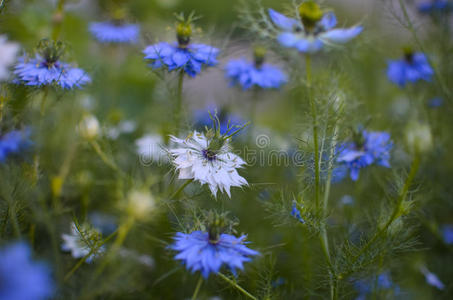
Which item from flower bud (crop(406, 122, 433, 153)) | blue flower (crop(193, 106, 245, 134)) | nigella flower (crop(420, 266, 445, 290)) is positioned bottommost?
nigella flower (crop(420, 266, 445, 290))

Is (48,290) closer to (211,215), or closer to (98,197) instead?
(211,215)

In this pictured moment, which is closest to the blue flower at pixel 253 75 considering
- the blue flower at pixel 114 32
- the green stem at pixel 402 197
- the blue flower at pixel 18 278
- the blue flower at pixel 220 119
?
the blue flower at pixel 220 119

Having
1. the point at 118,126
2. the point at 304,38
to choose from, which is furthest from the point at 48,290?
the point at 118,126

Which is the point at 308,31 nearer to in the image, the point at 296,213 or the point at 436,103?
the point at 296,213

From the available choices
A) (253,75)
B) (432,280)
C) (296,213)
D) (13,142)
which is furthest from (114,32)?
(432,280)

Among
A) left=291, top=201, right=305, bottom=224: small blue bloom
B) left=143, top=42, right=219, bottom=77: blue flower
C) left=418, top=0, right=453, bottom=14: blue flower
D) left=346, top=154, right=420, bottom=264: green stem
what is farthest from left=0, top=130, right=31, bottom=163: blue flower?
left=418, top=0, right=453, bottom=14: blue flower

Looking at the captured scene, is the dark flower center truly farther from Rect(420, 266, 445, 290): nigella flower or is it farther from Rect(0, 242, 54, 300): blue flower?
Rect(420, 266, 445, 290): nigella flower
